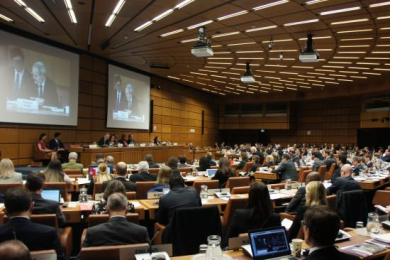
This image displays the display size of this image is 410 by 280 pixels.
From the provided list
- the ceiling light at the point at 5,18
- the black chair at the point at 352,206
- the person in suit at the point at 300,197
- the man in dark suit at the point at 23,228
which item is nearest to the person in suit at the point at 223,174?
the person in suit at the point at 300,197

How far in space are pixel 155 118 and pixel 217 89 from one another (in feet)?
21.7

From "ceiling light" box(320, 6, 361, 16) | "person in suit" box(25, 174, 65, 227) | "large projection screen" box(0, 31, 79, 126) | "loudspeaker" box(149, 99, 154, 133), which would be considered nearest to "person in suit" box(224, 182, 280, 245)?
"person in suit" box(25, 174, 65, 227)

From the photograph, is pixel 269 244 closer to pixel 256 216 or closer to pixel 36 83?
pixel 256 216

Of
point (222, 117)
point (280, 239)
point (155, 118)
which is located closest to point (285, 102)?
point (222, 117)

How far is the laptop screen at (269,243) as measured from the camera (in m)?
3.08

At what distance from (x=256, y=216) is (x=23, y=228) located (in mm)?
2206

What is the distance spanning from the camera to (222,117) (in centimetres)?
3050

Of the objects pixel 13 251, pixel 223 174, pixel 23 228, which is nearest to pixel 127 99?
pixel 223 174

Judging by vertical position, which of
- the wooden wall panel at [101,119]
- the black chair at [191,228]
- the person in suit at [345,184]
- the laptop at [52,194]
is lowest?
the black chair at [191,228]

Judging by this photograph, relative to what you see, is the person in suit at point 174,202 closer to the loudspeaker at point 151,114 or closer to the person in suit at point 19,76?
the person in suit at point 19,76

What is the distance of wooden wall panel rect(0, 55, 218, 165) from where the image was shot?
1252cm

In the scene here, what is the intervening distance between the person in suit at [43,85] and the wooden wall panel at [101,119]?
100 cm

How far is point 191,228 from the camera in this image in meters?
4.12

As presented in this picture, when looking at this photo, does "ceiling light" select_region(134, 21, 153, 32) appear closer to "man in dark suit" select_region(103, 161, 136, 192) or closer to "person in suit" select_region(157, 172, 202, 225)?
"man in dark suit" select_region(103, 161, 136, 192)
